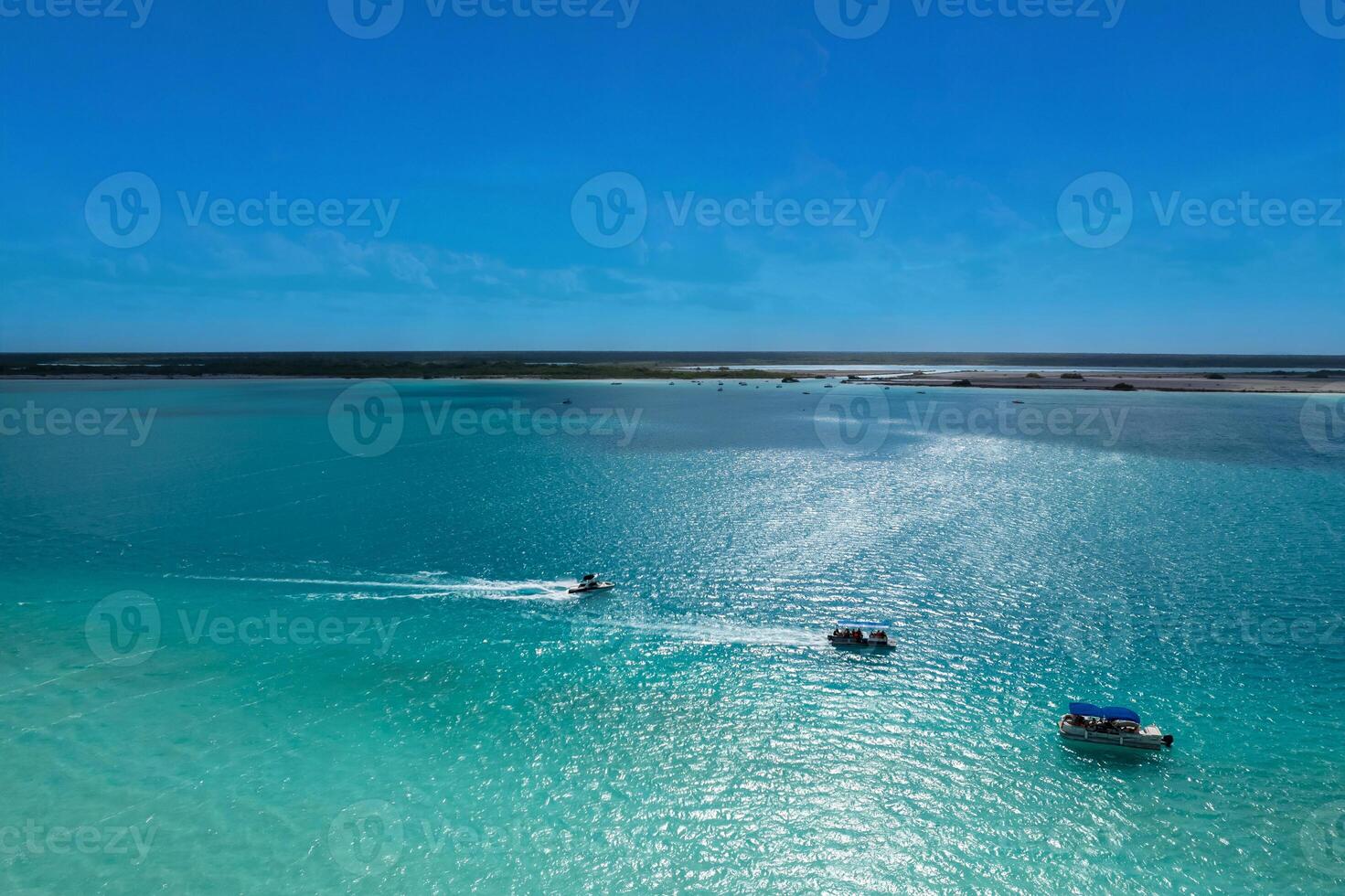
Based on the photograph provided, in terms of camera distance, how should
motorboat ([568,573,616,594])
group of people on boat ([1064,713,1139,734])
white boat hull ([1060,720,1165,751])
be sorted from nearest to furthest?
white boat hull ([1060,720,1165,751]) < group of people on boat ([1064,713,1139,734]) < motorboat ([568,573,616,594])

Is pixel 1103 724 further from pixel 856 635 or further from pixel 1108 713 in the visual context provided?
pixel 856 635

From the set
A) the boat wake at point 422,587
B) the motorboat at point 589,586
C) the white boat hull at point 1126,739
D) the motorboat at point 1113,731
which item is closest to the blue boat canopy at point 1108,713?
the motorboat at point 1113,731

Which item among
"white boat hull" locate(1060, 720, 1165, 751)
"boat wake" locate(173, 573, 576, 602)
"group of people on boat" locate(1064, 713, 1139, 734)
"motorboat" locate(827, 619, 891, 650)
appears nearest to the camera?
"white boat hull" locate(1060, 720, 1165, 751)

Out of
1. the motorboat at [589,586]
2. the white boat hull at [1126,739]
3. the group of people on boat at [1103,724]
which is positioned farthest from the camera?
the motorboat at [589,586]

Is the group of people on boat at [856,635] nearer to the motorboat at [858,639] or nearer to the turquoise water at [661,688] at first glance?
the motorboat at [858,639]

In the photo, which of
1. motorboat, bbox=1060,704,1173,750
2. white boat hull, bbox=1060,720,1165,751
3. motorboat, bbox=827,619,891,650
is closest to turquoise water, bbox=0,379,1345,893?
white boat hull, bbox=1060,720,1165,751

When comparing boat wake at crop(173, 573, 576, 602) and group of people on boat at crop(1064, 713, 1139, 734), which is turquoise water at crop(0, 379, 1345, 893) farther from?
group of people on boat at crop(1064, 713, 1139, 734)
